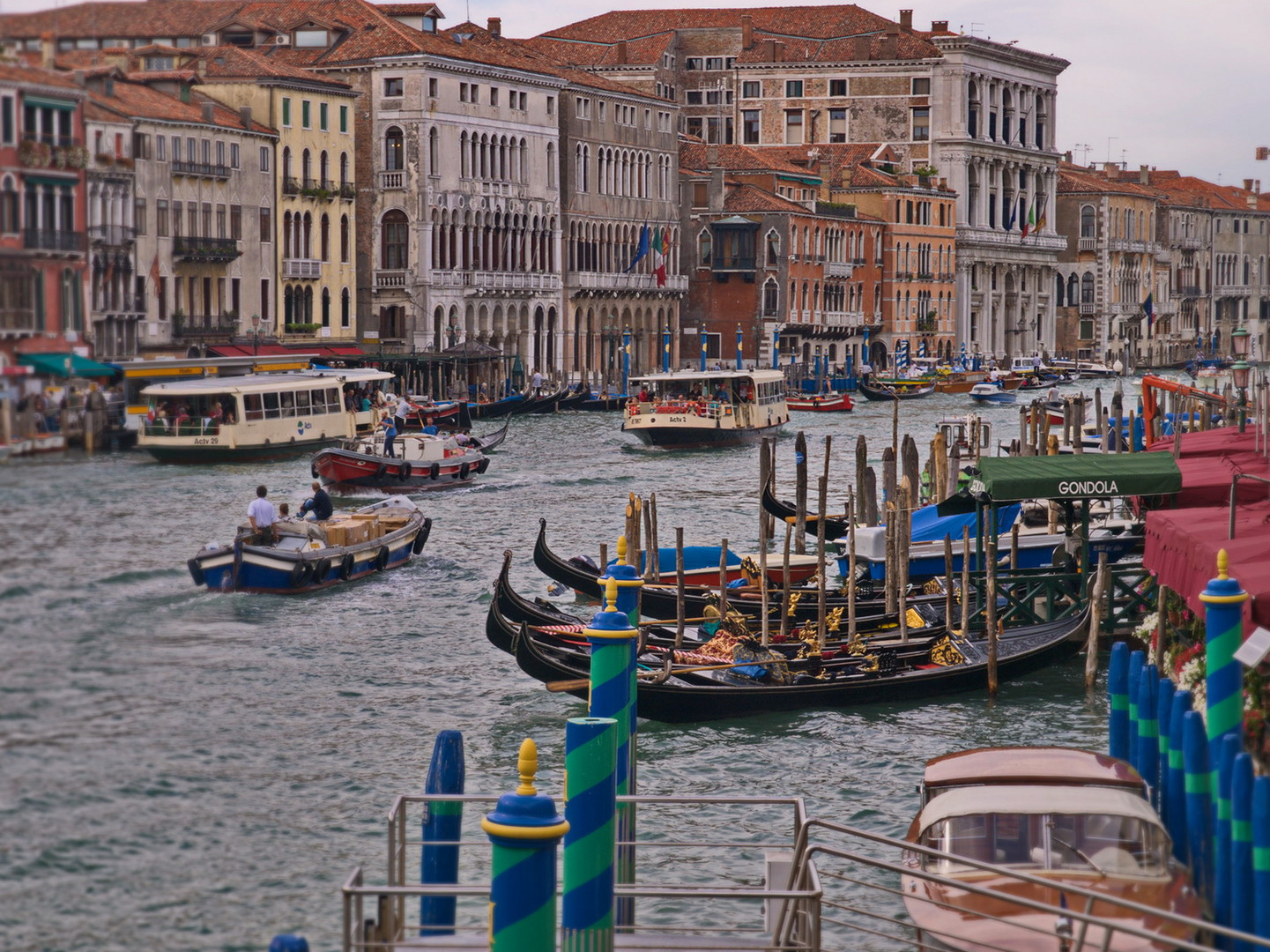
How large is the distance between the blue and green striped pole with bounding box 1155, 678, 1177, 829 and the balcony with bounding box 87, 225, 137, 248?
411 cm

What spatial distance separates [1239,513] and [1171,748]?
2.92 metres

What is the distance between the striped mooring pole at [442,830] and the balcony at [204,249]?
63.9 inches

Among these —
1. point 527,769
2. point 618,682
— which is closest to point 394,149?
point 618,682

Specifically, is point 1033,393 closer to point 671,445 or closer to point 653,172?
point 653,172

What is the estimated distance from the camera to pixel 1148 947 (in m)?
5.23

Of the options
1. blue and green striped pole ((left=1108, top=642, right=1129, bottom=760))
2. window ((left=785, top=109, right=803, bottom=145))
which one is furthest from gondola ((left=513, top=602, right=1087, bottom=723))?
window ((left=785, top=109, right=803, bottom=145))

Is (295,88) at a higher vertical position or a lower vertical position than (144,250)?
higher

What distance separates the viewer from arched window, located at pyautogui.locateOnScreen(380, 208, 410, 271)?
33344 mm

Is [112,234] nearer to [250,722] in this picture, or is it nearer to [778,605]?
[250,722]

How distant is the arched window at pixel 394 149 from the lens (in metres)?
32.7

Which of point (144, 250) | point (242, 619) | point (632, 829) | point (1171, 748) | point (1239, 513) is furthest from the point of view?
point (242, 619)

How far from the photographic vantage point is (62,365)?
3.23 meters

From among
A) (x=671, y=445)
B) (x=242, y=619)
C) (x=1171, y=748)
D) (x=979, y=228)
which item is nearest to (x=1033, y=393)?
(x=979, y=228)

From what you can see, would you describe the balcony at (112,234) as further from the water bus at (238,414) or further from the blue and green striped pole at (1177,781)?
the blue and green striped pole at (1177,781)
